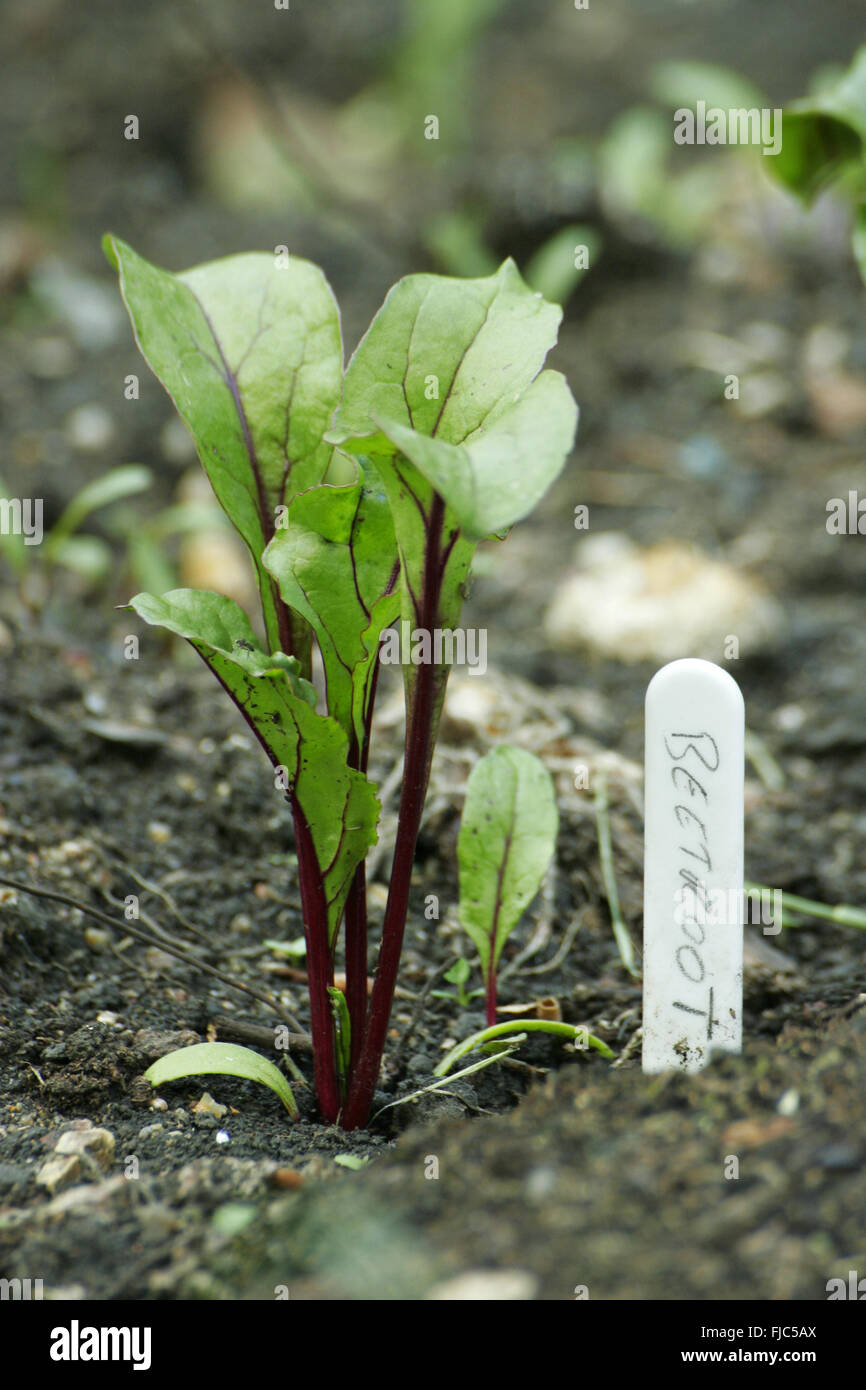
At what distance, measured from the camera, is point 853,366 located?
9.20 feet

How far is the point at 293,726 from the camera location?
1.01 m

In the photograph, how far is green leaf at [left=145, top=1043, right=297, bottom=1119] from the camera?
1047 mm

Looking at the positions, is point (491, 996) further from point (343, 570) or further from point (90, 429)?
point (90, 429)

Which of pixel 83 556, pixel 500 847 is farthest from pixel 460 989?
pixel 83 556

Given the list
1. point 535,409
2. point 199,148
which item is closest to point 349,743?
point 535,409

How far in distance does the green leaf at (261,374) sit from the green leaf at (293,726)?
0.34 feet

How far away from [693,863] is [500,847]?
0.26m

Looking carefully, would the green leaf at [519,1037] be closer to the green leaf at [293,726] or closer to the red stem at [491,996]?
the red stem at [491,996]

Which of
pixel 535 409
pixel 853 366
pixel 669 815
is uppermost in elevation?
pixel 853 366

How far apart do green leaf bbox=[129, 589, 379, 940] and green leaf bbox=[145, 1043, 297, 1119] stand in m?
0.16

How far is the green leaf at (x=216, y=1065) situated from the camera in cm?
105

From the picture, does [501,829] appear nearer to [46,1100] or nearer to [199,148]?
[46,1100]

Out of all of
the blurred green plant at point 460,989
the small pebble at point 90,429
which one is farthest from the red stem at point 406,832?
the small pebble at point 90,429
